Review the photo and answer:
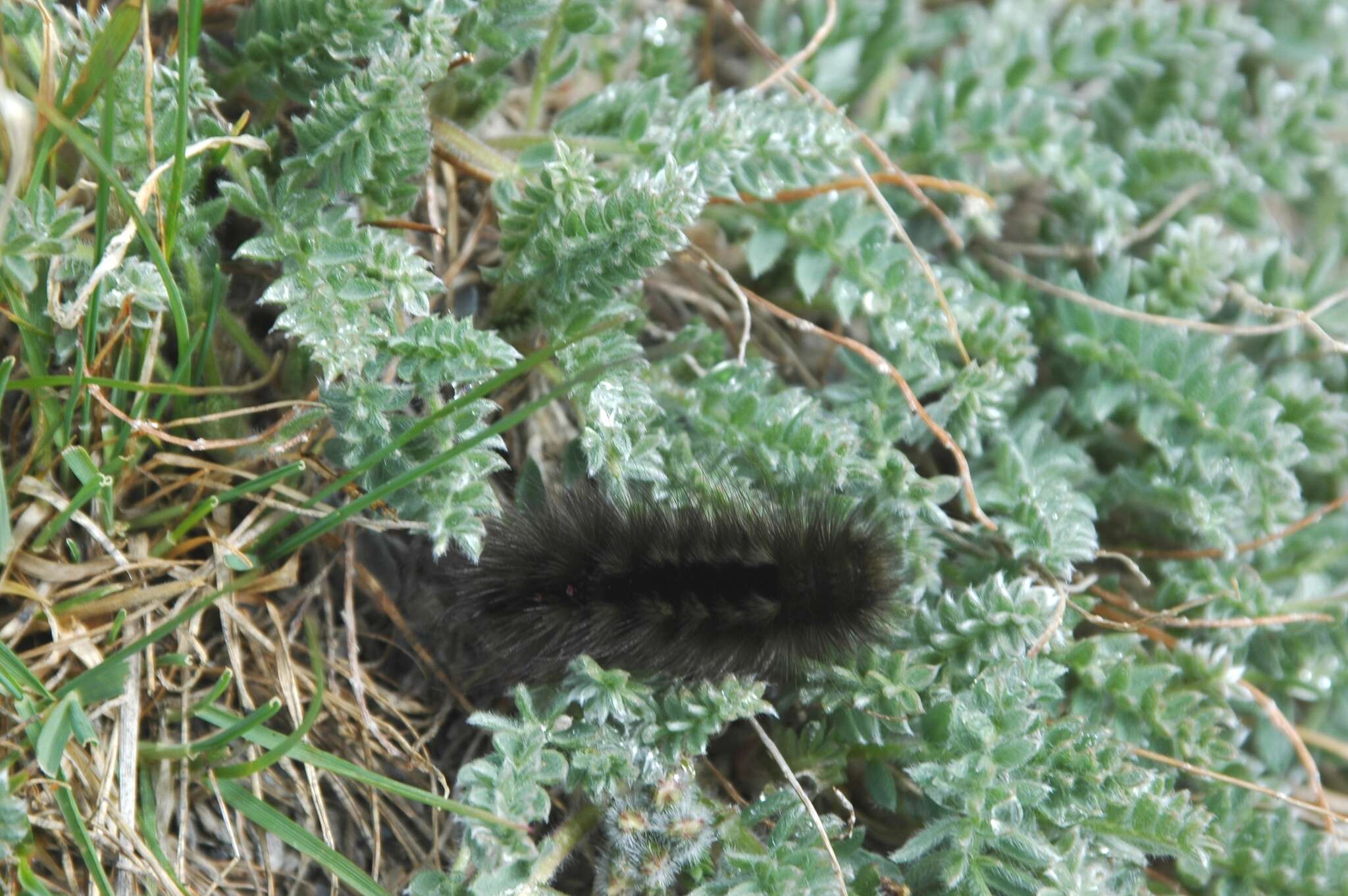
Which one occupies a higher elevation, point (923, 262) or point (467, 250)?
point (923, 262)

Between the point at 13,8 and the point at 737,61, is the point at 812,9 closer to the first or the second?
the point at 737,61

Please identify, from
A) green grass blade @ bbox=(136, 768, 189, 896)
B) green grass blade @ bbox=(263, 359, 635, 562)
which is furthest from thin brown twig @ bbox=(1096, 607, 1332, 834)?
green grass blade @ bbox=(136, 768, 189, 896)

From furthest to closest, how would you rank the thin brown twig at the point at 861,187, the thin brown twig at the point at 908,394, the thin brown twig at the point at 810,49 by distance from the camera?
the thin brown twig at the point at 810,49, the thin brown twig at the point at 861,187, the thin brown twig at the point at 908,394

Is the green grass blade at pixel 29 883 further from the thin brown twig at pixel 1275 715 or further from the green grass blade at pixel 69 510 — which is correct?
the thin brown twig at pixel 1275 715

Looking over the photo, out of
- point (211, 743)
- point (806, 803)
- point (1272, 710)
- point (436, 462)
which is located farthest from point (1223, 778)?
point (211, 743)

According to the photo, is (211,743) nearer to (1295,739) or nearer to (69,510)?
(69,510)

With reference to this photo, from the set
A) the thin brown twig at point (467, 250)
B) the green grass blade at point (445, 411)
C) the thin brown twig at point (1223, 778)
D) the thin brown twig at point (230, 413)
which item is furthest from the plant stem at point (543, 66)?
the thin brown twig at point (1223, 778)
